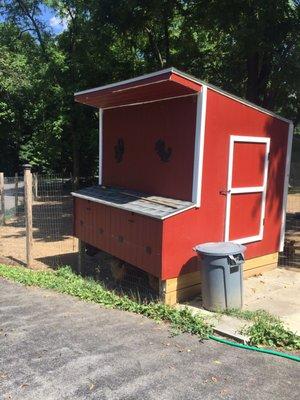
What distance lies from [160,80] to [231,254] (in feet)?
7.86

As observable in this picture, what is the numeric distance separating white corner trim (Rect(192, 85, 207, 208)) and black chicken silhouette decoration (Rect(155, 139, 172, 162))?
65 cm

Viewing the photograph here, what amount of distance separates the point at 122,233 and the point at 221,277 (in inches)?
76.4

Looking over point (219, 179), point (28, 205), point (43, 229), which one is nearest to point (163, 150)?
point (219, 179)

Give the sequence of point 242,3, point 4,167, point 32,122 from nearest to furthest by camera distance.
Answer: point 242,3, point 32,122, point 4,167

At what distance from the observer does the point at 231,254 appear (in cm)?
578

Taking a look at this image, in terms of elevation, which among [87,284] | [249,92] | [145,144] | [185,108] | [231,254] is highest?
[249,92]

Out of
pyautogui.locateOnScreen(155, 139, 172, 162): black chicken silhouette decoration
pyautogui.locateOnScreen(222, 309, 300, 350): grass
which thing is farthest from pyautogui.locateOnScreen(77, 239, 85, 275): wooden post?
pyautogui.locateOnScreen(222, 309, 300, 350): grass

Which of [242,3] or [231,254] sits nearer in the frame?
[231,254]

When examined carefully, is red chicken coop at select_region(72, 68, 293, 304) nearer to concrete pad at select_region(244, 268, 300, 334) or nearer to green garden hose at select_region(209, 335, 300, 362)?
concrete pad at select_region(244, 268, 300, 334)

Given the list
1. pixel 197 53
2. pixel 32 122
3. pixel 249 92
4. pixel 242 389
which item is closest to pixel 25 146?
pixel 32 122

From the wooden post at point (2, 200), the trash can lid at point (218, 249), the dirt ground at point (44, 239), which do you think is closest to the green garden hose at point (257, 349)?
the trash can lid at point (218, 249)

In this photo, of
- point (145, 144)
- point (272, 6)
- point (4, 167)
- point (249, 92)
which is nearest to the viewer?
point (145, 144)

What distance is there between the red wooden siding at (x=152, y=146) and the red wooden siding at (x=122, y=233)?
0.68 metres

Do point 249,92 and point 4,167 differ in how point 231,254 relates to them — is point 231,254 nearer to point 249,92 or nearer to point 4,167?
point 249,92
